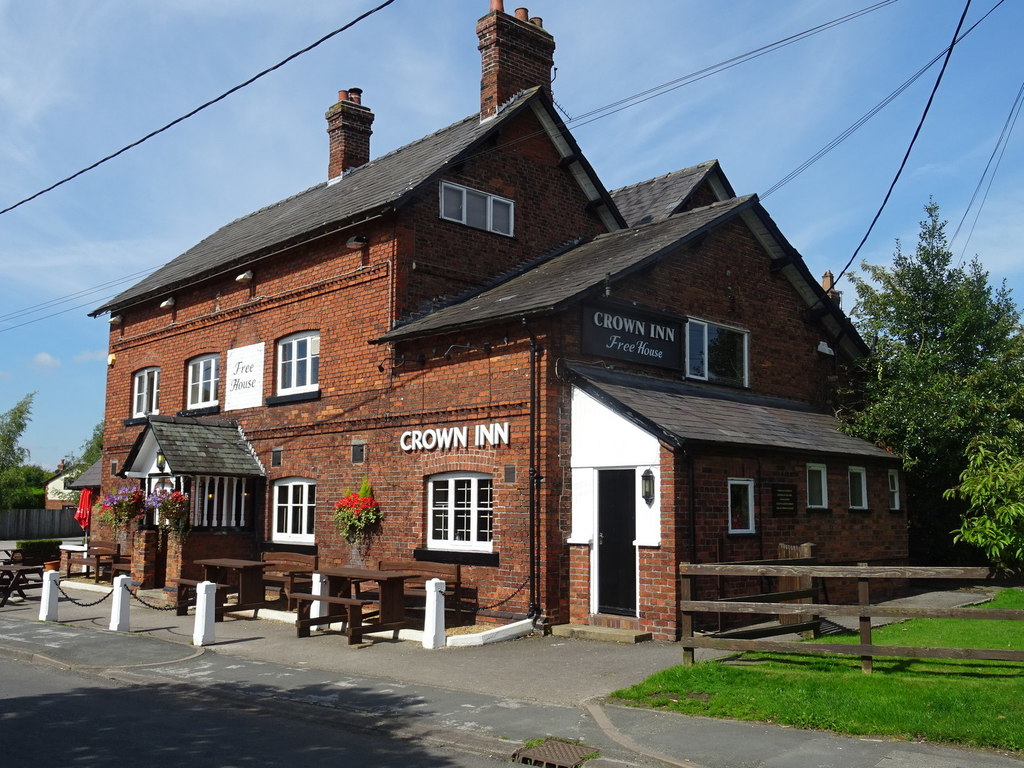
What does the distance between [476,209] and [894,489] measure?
9.89 meters

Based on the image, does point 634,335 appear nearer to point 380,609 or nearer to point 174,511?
point 380,609

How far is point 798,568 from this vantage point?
970 centimetres

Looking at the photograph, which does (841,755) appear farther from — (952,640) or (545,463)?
(545,463)

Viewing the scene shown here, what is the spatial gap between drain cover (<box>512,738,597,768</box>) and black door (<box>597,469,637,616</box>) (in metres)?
5.71

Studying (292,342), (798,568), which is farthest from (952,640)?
(292,342)

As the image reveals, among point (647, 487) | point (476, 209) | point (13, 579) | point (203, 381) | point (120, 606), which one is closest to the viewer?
point (647, 487)

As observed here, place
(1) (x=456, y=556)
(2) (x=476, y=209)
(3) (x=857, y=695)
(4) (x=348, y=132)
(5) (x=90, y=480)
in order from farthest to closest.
Answer: (5) (x=90, y=480) < (4) (x=348, y=132) < (2) (x=476, y=209) < (1) (x=456, y=556) < (3) (x=857, y=695)

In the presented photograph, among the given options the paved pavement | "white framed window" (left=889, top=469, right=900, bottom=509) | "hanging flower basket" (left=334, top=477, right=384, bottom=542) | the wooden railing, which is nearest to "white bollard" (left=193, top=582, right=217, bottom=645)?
the paved pavement

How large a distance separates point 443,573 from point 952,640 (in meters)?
7.22

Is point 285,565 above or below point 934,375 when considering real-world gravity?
below

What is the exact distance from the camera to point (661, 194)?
23000 millimetres

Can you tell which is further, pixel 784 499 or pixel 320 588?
pixel 784 499

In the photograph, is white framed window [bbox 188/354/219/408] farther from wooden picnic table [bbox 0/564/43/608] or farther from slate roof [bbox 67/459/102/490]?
slate roof [bbox 67/459/102/490]

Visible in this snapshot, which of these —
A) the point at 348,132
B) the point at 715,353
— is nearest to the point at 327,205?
the point at 348,132
